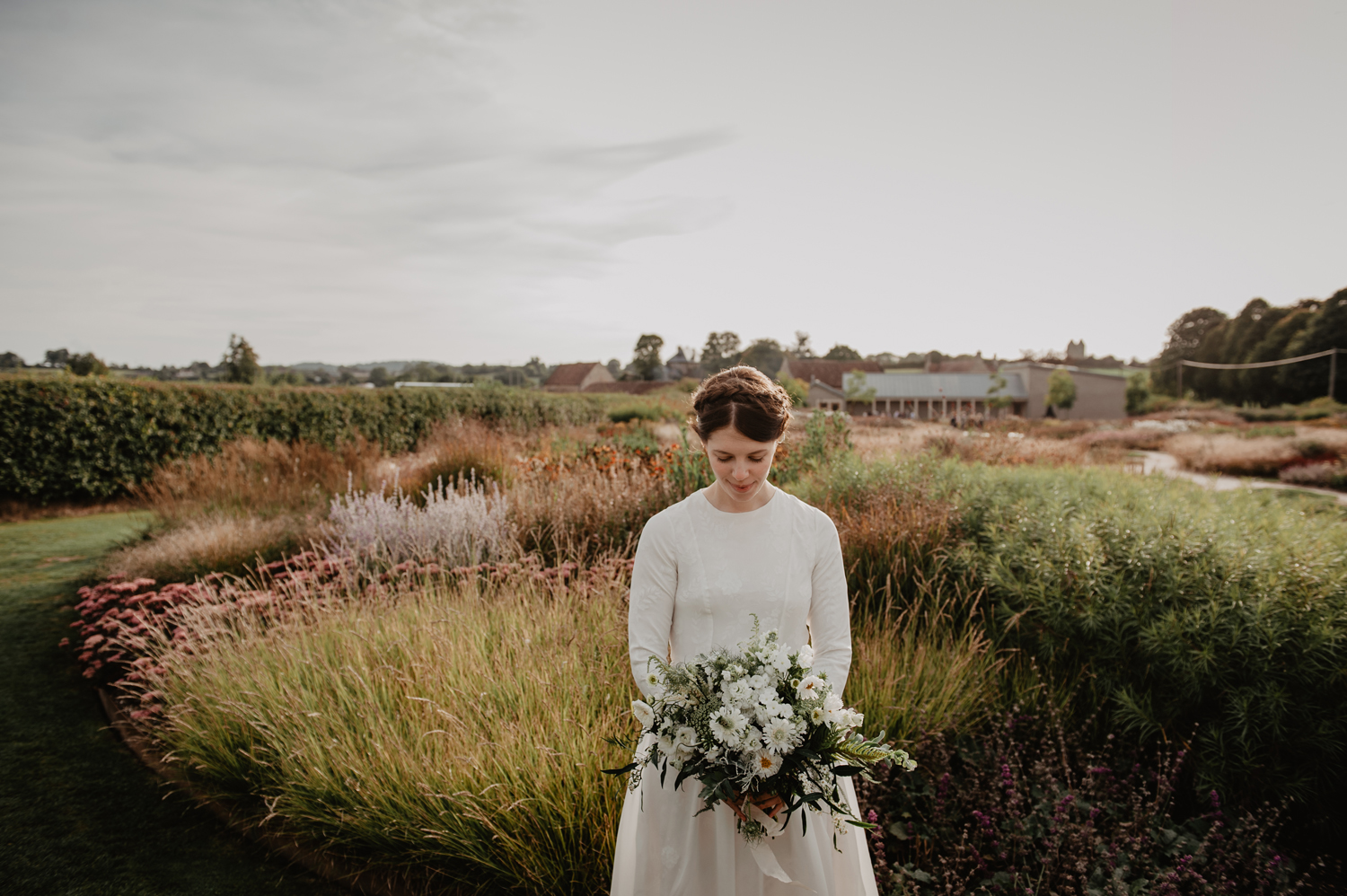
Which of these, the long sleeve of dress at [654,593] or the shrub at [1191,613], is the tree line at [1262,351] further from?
the long sleeve of dress at [654,593]

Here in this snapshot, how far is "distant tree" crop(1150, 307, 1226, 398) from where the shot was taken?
6359cm

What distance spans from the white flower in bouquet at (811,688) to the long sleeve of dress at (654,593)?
488 mm

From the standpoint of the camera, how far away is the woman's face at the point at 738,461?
5.89ft

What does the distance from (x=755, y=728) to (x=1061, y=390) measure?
62279 mm

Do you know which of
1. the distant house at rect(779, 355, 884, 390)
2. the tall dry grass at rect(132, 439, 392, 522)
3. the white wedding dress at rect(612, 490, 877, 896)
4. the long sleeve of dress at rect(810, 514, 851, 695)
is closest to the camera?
the white wedding dress at rect(612, 490, 877, 896)

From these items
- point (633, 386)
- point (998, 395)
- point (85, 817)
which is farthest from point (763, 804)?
point (633, 386)

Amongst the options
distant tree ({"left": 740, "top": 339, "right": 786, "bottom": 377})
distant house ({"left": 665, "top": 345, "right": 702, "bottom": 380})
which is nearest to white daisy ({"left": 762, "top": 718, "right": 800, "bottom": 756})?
distant tree ({"left": 740, "top": 339, "right": 786, "bottom": 377})

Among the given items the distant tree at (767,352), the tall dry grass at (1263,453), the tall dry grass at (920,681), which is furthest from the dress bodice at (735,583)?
the distant tree at (767,352)

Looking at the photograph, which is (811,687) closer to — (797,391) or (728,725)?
(728,725)

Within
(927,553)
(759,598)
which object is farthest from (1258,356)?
(759,598)

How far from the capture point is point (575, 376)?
73.7 metres

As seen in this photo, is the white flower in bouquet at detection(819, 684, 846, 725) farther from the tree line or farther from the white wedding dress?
the tree line

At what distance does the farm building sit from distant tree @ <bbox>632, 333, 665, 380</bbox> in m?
21.7

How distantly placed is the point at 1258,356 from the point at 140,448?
2729 inches
